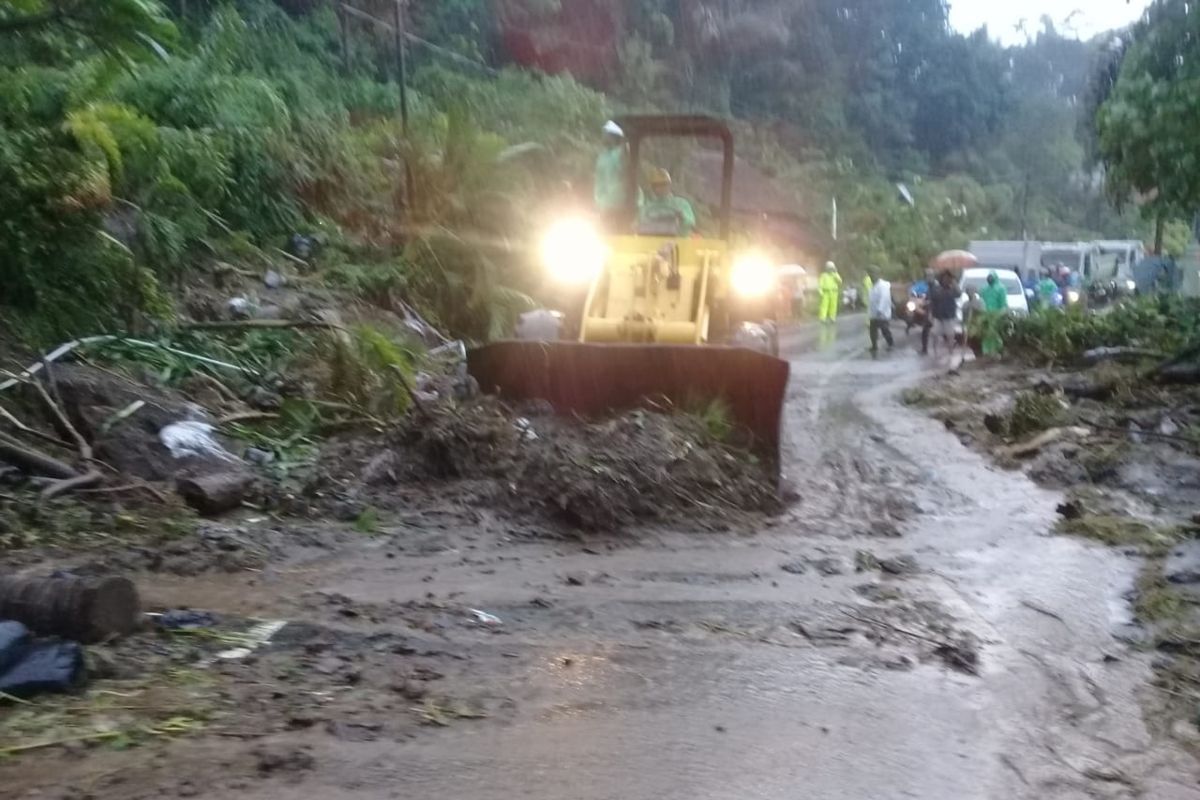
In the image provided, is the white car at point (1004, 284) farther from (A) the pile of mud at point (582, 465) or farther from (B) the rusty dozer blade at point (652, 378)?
(A) the pile of mud at point (582, 465)

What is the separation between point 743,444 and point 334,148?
391 inches

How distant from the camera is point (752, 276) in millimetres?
11289

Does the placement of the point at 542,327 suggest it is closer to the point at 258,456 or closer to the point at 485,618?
the point at 258,456

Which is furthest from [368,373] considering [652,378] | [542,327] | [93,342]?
[652,378]

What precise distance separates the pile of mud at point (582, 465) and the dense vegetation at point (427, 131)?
3048 millimetres

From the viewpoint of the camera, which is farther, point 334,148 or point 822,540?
point 334,148

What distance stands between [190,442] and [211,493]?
100cm

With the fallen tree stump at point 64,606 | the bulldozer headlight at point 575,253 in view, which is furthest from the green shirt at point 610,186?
the fallen tree stump at point 64,606

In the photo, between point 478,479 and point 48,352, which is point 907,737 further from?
point 48,352

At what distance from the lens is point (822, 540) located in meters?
7.69

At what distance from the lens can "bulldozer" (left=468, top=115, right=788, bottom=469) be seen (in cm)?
878

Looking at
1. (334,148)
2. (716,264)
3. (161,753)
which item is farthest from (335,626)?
(334,148)

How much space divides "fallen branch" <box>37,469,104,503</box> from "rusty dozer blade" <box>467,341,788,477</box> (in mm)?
2955

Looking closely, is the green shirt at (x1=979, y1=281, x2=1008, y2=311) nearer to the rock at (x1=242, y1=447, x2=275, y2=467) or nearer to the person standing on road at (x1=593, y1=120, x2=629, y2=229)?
the person standing on road at (x1=593, y1=120, x2=629, y2=229)
